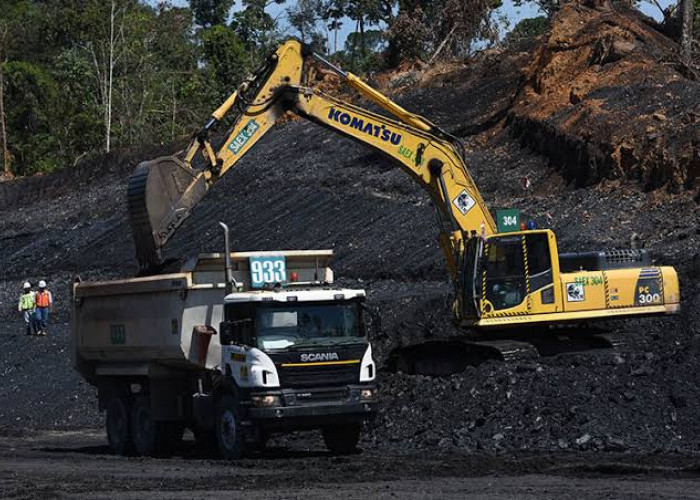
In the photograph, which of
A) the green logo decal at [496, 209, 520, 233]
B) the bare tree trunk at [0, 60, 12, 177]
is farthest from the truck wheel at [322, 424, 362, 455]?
the bare tree trunk at [0, 60, 12, 177]

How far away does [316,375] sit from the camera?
18.4 meters

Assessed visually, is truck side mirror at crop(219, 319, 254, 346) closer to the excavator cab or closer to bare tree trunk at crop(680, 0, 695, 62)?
the excavator cab

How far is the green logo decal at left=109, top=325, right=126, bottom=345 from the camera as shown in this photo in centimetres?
2127

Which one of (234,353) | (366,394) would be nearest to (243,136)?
(234,353)

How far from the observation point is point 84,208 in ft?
177

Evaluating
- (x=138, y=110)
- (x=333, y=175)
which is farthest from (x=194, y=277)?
(x=138, y=110)

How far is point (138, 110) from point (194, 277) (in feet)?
172

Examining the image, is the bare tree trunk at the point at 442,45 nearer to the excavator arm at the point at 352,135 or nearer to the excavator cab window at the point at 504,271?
the excavator arm at the point at 352,135

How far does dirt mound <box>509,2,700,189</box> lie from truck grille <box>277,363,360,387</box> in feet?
62.7

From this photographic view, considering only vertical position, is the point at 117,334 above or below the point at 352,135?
below

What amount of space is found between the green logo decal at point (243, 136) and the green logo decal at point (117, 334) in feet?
11.7

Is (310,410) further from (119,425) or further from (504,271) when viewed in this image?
(504,271)

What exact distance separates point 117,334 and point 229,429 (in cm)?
327

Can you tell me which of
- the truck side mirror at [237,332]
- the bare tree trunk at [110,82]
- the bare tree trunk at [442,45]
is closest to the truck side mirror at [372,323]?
the truck side mirror at [237,332]
